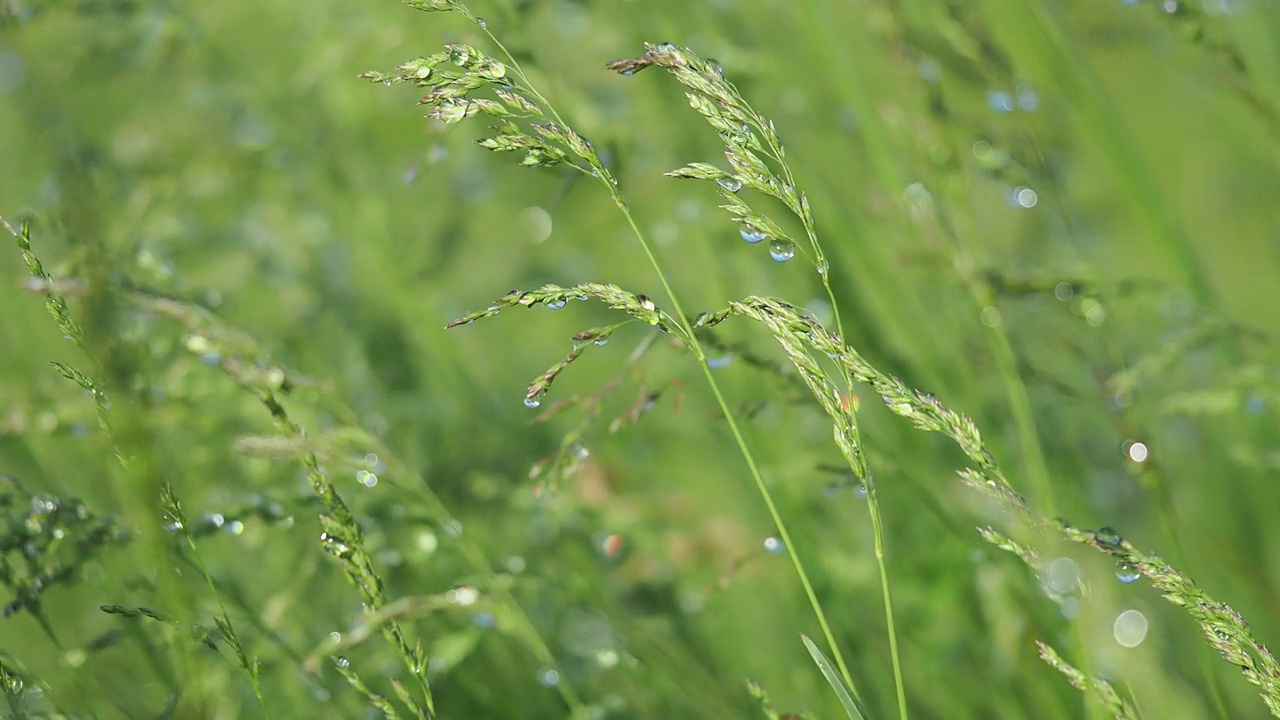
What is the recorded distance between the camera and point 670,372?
210cm

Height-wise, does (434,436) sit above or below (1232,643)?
below

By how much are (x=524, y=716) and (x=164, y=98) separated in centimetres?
242

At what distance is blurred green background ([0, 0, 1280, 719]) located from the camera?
1169 mm

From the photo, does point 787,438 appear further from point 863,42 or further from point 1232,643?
point 863,42

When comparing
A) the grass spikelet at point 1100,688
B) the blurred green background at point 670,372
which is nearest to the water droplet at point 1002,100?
the blurred green background at point 670,372

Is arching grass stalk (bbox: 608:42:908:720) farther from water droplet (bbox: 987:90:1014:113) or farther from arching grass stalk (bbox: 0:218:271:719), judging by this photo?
water droplet (bbox: 987:90:1014:113)

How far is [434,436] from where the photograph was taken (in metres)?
1.85

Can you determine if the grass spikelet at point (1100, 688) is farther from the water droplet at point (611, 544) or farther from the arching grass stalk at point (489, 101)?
the water droplet at point (611, 544)

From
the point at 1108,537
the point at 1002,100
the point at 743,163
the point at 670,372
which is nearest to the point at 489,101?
the point at 743,163

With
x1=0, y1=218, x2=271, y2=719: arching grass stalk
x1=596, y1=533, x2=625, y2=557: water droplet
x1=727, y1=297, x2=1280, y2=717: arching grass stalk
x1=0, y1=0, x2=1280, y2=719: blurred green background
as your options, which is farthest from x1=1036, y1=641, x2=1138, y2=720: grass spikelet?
x1=596, y1=533, x2=625, y2=557: water droplet

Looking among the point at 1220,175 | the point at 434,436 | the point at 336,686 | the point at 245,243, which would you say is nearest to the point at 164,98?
the point at 245,243

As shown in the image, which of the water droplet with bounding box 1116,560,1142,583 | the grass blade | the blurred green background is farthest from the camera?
the blurred green background

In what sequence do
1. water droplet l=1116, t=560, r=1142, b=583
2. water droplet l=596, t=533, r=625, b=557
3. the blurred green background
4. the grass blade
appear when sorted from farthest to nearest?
water droplet l=596, t=533, r=625, b=557
the blurred green background
water droplet l=1116, t=560, r=1142, b=583
the grass blade

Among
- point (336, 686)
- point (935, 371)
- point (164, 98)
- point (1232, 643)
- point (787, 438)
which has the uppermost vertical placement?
point (1232, 643)
